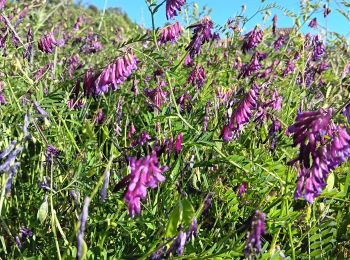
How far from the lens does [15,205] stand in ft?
6.75

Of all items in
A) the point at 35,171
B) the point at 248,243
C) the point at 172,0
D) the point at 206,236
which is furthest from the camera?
the point at 35,171

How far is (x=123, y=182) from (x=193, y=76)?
1.61 meters

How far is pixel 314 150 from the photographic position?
1260 millimetres

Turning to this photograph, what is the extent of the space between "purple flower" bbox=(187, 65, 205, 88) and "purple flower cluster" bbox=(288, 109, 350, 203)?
4.90 feet

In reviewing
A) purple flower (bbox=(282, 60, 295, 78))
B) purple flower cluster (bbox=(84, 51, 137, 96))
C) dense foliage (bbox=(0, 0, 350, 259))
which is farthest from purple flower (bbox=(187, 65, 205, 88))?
purple flower cluster (bbox=(84, 51, 137, 96))

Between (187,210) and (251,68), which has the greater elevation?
(251,68)

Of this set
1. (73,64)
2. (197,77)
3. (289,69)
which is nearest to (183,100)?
(197,77)

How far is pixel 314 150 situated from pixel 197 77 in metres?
1.57

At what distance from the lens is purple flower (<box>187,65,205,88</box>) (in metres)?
2.74

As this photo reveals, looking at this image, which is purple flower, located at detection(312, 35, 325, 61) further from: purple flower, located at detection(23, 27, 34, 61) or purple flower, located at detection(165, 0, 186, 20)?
purple flower, located at detection(23, 27, 34, 61)

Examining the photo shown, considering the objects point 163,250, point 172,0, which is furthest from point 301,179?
point 172,0

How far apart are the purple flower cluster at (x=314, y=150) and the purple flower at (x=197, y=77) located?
4.90 feet

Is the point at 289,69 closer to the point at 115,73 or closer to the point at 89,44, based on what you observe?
the point at 115,73

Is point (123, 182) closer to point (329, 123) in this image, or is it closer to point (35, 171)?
point (329, 123)
